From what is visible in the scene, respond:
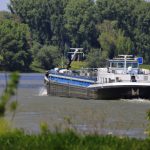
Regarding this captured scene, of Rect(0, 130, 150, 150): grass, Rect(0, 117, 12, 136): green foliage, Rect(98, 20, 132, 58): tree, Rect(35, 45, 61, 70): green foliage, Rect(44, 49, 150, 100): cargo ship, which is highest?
Rect(0, 117, 12, 136): green foliage

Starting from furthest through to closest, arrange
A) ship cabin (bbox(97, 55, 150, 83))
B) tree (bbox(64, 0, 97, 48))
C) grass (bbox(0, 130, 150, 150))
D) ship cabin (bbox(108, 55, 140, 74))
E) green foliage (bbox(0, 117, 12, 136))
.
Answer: tree (bbox(64, 0, 97, 48))
ship cabin (bbox(108, 55, 140, 74))
ship cabin (bbox(97, 55, 150, 83))
grass (bbox(0, 130, 150, 150))
green foliage (bbox(0, 117, 12, 136))

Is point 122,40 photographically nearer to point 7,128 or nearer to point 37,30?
point 37,30

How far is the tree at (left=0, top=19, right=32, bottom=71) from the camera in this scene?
133125mm

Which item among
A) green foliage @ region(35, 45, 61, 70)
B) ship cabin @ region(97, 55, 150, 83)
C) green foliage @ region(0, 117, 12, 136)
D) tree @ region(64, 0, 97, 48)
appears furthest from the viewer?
tree @ region(64, 0, 97, 48)

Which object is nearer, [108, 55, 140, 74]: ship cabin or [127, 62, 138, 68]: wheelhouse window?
[108, 55, 140, 74]: ship cabin

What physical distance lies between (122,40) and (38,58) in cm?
1566

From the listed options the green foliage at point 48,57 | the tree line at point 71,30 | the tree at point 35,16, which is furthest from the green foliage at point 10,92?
the tree at point 35,16

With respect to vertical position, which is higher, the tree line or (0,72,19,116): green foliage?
(0,72,19,116): green foliage

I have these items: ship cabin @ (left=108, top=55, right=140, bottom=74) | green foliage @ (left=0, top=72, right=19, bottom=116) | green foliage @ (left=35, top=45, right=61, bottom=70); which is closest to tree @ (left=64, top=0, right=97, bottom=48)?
green foliage @ (left=35, top=45, right=61, bottom=70)

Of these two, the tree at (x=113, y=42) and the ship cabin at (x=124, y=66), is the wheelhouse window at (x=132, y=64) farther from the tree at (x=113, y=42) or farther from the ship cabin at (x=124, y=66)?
the tree at (x=113, y=42)

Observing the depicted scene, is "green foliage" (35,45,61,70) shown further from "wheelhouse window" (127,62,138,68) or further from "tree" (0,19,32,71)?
"wheelhouse window" (127,62,138,68)

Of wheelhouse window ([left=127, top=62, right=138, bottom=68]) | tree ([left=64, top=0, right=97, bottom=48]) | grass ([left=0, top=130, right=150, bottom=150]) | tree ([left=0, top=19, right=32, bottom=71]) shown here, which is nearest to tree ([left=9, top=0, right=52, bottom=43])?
tree ([left=64, top=0, right=97, bottom=48])

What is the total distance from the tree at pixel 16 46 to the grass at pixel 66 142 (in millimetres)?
120428

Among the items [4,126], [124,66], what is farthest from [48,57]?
[4,126]
